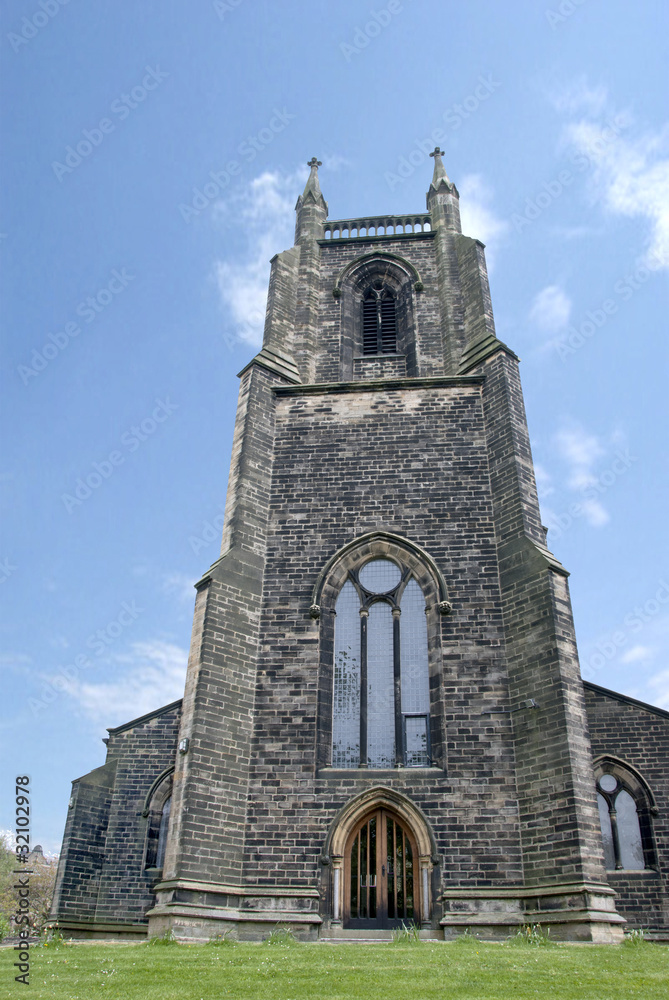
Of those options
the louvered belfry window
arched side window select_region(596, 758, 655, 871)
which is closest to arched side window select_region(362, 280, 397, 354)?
the louvered belfry window

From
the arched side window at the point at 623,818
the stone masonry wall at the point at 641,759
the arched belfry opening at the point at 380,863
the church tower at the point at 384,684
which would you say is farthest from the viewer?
the arched side window at the point at 623,818

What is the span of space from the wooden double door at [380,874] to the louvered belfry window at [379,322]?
1279cm

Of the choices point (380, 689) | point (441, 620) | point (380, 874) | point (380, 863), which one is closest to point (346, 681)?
point (380, 689)

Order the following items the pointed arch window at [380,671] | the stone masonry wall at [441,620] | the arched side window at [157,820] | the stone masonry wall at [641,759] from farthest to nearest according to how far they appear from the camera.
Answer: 1. the arched side window at [157,820]
2. the stone masonry wall at [641,759]
3. the pointed arch window at [380,671]
4. the stone masonry wall at [441,620]

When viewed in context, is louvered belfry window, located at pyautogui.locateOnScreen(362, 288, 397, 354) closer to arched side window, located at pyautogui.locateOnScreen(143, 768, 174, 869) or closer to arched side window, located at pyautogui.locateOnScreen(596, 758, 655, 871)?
arched side window, located at pyautogui.locateOnScreen(596, 758, 655, 871)

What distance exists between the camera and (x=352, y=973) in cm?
823

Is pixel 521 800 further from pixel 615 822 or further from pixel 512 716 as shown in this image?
pixel 615 822

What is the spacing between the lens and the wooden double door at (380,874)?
12.9 metres

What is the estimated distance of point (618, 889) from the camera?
1520 cm

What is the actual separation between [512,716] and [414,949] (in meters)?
4.84

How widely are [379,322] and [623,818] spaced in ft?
46.6

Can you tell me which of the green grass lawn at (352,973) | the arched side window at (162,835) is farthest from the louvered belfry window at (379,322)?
the green grass lawn at (352,973)

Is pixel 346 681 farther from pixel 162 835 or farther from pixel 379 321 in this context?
pixel 379 321

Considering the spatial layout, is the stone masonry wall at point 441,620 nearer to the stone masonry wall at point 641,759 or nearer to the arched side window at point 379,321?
the arched side window at point 379,321
